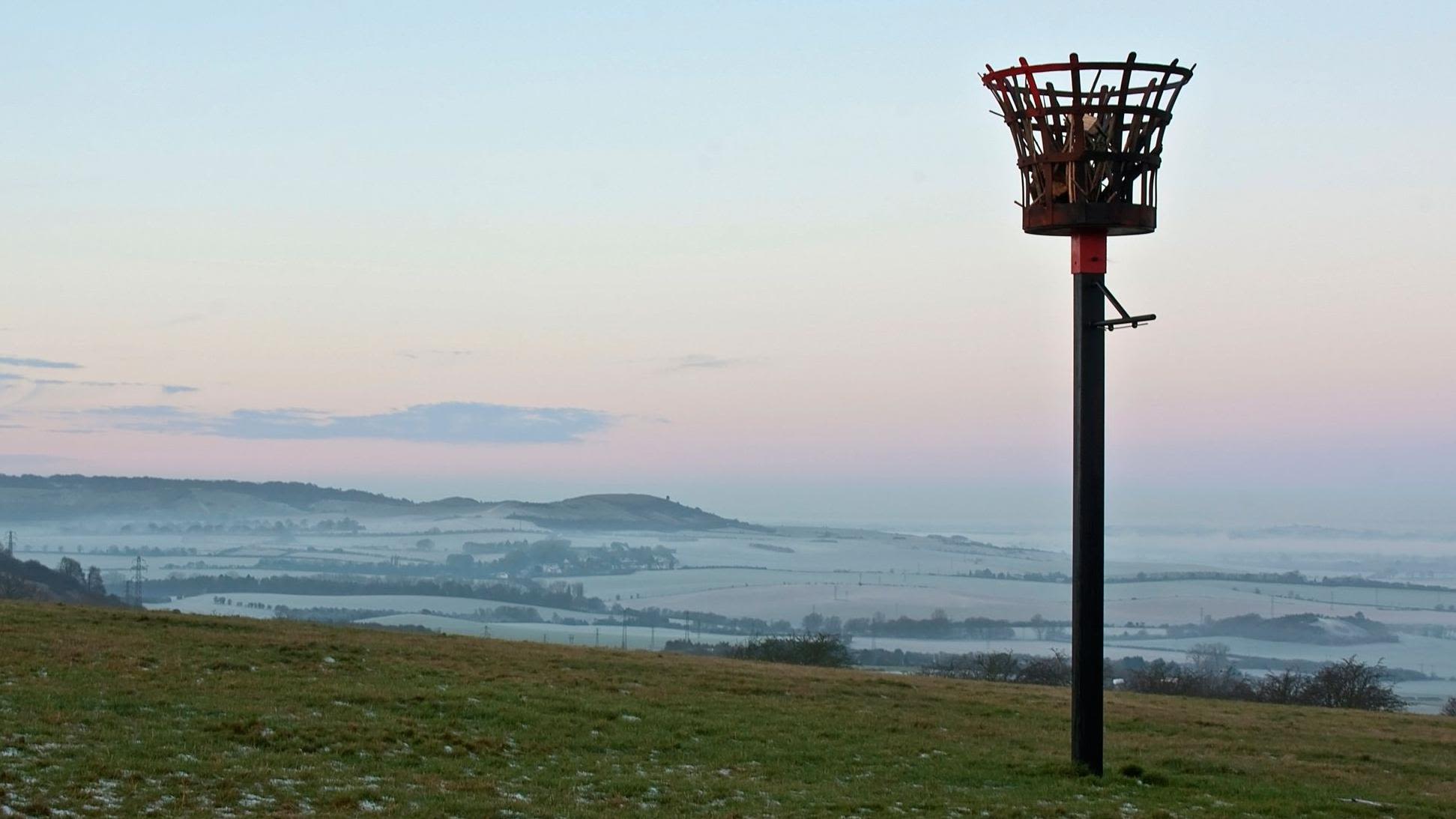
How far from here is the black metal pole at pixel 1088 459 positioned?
1684cm

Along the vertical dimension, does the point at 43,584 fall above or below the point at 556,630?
above

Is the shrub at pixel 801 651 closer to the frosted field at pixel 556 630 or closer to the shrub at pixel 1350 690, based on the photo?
the shrub at pixel 1350 690

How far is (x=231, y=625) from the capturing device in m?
27.4

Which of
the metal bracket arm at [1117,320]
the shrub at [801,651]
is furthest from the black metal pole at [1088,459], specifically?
the shrub at [801,651]

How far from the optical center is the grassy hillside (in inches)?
529

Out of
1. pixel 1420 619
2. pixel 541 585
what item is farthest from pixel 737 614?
pixel 1420 619

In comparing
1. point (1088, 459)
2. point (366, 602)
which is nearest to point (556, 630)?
point (366, 602)

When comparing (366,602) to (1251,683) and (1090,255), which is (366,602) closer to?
(1251,683)

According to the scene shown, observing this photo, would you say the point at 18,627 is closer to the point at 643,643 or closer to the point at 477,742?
the point at 477,742

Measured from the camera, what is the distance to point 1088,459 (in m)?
16.9

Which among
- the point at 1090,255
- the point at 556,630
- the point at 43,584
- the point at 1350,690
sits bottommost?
the point at 556,630

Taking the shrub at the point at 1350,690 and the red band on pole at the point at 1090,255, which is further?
the shrub at the point at 1350,690

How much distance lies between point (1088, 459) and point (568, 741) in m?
7.47

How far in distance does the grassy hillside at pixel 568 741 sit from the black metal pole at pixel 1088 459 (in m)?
1.94
